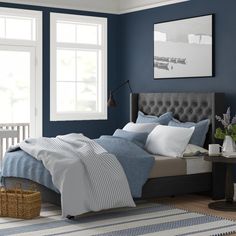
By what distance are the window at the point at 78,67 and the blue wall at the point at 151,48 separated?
1.26 ft

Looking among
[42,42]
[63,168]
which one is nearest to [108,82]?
[42,42]

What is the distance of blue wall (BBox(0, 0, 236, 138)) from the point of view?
7.02 m

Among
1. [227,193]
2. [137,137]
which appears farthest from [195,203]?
[137,137]

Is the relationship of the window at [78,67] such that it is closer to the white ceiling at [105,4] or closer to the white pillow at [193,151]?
the white ceiling at [105,4]

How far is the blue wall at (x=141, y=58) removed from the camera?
7.02 meters

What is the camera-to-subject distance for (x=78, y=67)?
8703 millimetres

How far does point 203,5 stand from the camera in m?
7.38

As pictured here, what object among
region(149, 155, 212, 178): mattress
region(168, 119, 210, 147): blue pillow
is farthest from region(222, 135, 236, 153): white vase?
region(168, 119, 210, 147): blue pillow

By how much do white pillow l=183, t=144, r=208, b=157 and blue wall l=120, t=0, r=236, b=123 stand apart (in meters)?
0.71

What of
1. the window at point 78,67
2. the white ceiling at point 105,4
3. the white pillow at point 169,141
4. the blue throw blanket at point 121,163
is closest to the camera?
the blue throw blanket at point 121,163

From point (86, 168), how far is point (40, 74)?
3.10m

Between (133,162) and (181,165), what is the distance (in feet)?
2.37

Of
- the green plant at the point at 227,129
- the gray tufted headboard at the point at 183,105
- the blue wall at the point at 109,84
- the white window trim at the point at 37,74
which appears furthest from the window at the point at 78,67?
the green plant at the point at 227,129

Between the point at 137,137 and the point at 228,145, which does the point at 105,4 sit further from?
the point at 228,145
